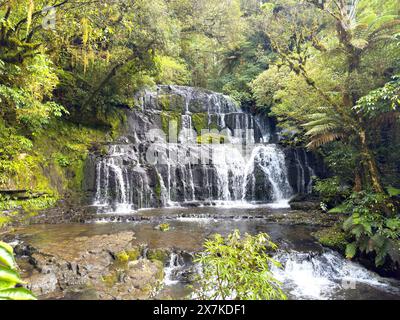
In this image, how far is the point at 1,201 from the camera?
8852 mm

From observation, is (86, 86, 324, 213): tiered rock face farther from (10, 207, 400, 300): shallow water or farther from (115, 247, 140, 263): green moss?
(115, 247, 140, 263): green moss

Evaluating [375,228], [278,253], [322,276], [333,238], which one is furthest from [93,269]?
[375,228]

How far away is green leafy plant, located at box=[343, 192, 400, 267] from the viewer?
6.13 metres

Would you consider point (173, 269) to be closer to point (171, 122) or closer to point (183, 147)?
point (183, 147)

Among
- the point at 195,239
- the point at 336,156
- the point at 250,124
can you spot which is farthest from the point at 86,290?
the point at 250,124

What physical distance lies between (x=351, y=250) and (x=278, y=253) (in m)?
1.76

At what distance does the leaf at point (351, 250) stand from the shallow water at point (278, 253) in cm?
29

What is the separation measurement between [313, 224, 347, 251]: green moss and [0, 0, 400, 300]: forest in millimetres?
55

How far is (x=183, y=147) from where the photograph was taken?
14.5 m

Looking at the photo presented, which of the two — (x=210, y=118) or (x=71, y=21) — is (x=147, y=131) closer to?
(x=210, y=118)

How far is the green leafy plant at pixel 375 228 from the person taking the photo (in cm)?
613

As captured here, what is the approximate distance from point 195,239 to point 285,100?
936 cm

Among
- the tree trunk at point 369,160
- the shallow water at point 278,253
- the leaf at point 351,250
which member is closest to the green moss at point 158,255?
the shallow water at point 278,253
